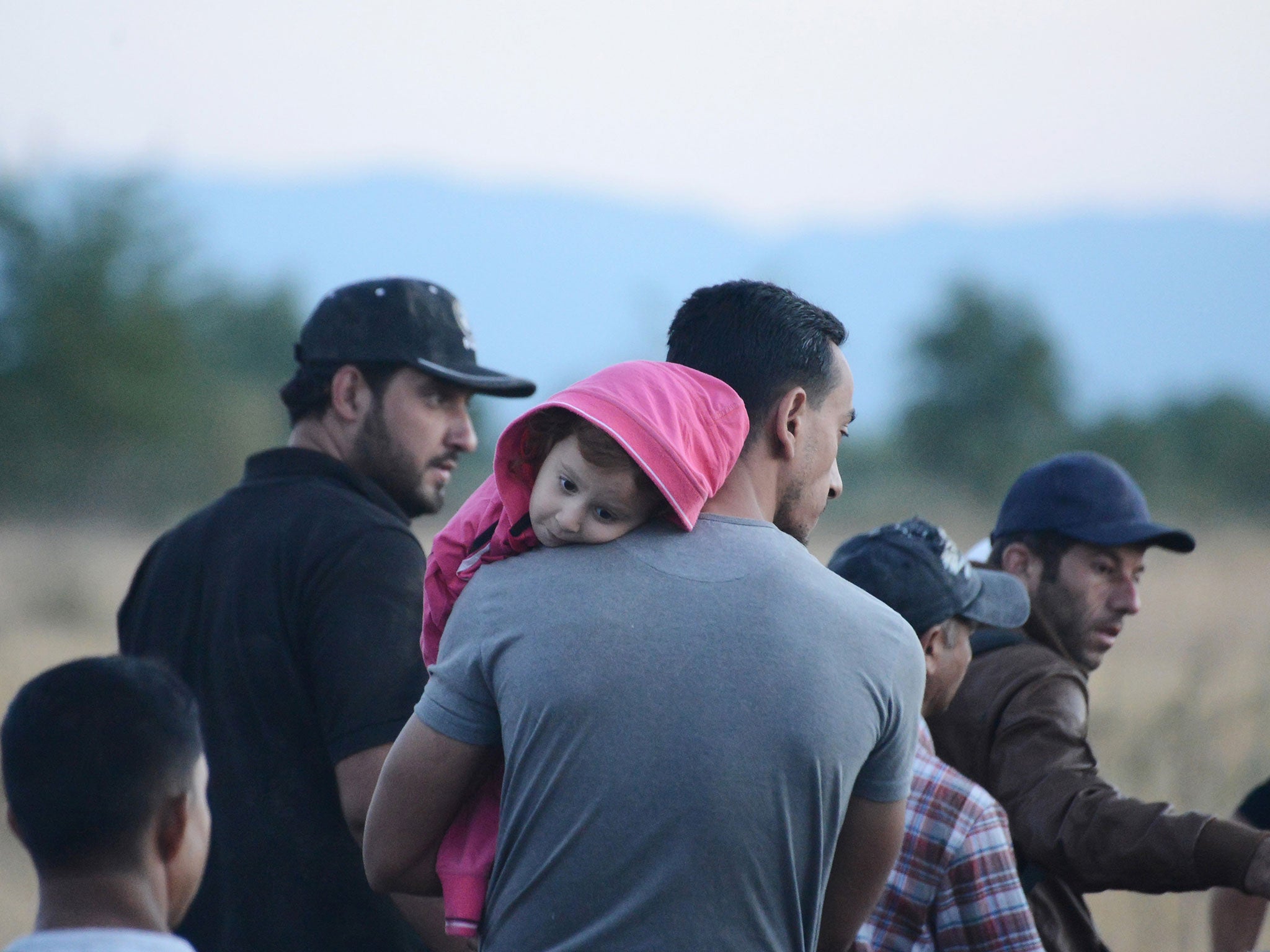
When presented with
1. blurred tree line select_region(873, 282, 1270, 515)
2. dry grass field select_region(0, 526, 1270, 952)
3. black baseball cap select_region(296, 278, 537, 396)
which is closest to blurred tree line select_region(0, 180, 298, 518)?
dry grass field select_region(0, 526, 1270, 952)

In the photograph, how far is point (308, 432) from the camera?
3246mm

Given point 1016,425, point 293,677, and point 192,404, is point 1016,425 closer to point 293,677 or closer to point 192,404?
point 192,404

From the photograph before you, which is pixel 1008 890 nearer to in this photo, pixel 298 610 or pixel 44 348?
pixel 298 610

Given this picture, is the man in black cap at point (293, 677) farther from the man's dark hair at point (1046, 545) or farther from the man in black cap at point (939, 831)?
the man's dark hair at point (1046, 545)

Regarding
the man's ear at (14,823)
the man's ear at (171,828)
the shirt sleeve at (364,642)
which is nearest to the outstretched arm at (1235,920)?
the shirt sleeve at (364,642)

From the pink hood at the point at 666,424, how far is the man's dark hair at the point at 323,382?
1282 mm

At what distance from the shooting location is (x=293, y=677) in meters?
2.77

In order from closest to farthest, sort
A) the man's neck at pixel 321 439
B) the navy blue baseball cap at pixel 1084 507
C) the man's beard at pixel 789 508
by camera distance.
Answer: the man's beard at pixel 789 508 < the man's neck at pixel 321 439 < the navy blue baseball cap at pixel 1084 507

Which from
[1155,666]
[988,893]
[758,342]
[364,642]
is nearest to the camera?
[758,342]

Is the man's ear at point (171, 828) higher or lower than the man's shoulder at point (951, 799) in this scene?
higher

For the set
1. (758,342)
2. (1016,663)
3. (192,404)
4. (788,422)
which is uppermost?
(758,342)

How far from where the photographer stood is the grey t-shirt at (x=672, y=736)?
1803mm

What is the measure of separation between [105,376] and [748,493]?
28.8 metres

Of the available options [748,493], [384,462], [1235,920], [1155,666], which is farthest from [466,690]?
[1155,666]
